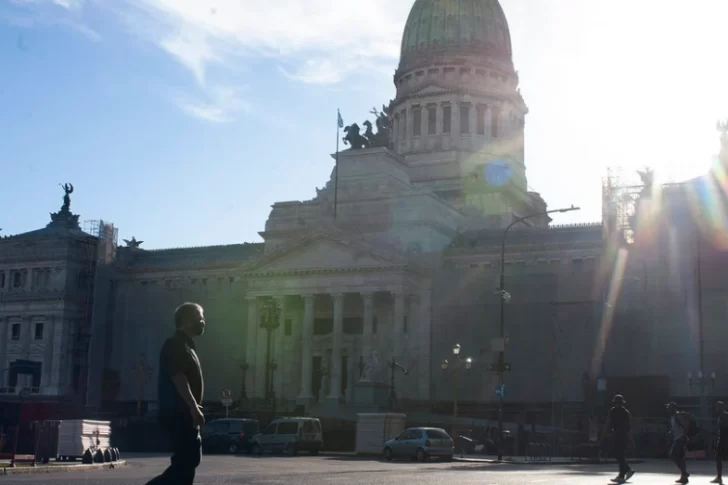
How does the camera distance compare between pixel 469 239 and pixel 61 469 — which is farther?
pixel 469 239

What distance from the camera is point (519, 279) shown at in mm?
74938

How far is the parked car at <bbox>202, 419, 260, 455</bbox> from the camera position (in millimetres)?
53250

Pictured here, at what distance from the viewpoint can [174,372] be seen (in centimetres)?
1162

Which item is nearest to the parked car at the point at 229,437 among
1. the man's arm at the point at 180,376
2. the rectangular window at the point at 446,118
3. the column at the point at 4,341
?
the man's arm at the point at 180,376

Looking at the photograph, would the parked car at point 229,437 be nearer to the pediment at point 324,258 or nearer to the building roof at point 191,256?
the pediment at point 324,258

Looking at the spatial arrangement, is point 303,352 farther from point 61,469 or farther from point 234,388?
point 61,469

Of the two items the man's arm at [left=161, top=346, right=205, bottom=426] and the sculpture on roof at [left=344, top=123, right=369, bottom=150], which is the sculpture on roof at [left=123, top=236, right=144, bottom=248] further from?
the man's arm at [left=161, top=346, right=205, bottom=426]

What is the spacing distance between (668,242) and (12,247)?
57.4m

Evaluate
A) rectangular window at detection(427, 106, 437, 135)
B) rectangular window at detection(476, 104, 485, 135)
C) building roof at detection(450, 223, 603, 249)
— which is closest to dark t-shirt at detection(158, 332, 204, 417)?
building roof at detection(450, 223, 603, 249)

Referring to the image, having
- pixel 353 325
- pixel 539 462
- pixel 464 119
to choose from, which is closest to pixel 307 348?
pixel 353 325

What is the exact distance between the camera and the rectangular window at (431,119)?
102 m

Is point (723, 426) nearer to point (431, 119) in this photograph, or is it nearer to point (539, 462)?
point (539, 462)

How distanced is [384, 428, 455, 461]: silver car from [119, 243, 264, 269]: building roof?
152 feet

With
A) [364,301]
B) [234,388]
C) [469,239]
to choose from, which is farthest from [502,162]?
[234,388]
